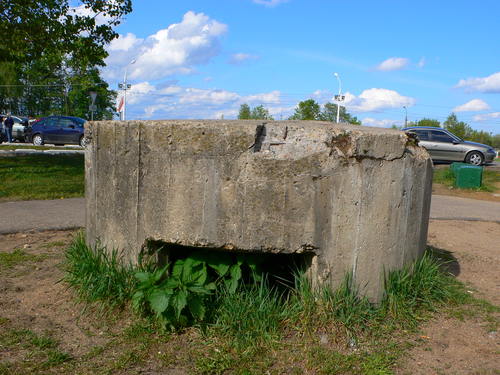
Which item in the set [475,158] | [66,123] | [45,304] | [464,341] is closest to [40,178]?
[45,304]

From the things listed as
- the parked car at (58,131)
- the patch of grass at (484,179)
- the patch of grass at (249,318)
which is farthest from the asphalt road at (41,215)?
the parked car at (58,131)

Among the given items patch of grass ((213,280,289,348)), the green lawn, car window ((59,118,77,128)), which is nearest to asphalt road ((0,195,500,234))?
the green lawn

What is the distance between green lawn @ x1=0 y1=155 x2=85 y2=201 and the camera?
862 cm

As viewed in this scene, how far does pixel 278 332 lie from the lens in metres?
3.26

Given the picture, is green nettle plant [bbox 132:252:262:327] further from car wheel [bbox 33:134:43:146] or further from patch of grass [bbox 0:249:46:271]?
car wheel [bbox 33:134:43:146]

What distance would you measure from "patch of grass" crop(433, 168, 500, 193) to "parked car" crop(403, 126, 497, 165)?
158 cm

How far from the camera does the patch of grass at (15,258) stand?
4684 millimetres

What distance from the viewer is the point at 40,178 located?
10078 millimetres

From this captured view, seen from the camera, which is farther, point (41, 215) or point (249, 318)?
point (41, 215)

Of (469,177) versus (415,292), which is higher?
(469,177)

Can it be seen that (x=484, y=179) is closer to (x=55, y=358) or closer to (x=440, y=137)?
(x=440, y=137)

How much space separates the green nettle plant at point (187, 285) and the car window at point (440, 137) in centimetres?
1526

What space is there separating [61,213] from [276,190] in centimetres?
484

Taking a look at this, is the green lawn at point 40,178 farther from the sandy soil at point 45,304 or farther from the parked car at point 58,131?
the parked car at point 58,131
